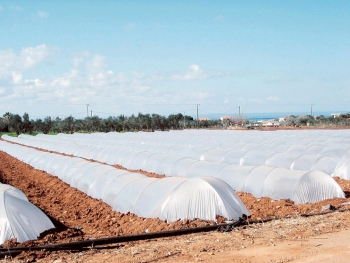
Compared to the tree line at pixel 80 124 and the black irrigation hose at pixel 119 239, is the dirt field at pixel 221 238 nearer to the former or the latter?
the black irrigation hose at pixel 119 239

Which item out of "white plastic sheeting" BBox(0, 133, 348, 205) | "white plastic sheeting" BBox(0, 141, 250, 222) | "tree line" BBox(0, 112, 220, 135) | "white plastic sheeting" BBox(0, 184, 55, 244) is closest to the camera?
"white plastic sheeting" BBox(0, 184, 55, 244)

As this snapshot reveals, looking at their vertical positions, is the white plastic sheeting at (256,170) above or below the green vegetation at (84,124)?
below

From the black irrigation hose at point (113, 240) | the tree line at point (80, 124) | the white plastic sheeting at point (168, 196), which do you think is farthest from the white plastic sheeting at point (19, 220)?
the tree line at point (80, 124)

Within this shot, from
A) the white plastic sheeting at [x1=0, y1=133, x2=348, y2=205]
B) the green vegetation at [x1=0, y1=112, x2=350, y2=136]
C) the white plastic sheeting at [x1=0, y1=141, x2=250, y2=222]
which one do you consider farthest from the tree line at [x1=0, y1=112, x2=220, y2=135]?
the white plastic sheeting at [x1=0, y1=141, x2=250, y2=222]

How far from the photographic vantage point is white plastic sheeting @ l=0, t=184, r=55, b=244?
303 inches

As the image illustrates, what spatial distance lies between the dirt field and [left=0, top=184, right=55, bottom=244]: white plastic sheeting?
20cm

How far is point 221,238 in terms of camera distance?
7.37m

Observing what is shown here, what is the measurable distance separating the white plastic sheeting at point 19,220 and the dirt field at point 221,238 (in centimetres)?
20

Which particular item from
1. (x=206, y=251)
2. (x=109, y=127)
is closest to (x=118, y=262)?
(x=206, y=251)

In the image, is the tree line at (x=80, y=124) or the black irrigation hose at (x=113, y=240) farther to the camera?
the tree line at (x=80, y=124)

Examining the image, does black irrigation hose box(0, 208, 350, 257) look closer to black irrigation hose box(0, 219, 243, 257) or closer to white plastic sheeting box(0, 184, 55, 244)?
black irrigation hose box(0, 219, 243, 257)

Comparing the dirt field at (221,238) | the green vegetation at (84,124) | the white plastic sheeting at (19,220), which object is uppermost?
the green vegetation at (84,124)

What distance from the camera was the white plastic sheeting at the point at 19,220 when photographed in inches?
303

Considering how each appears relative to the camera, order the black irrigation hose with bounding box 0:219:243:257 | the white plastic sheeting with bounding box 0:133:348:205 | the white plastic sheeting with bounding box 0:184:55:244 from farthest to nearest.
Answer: the white plastic sheeting with bounding box 0:133:348:205 → the white plastic sheeting with bounding box 0:184:55:244 → the black irrigation hose with bounding box 0:219:243:257
